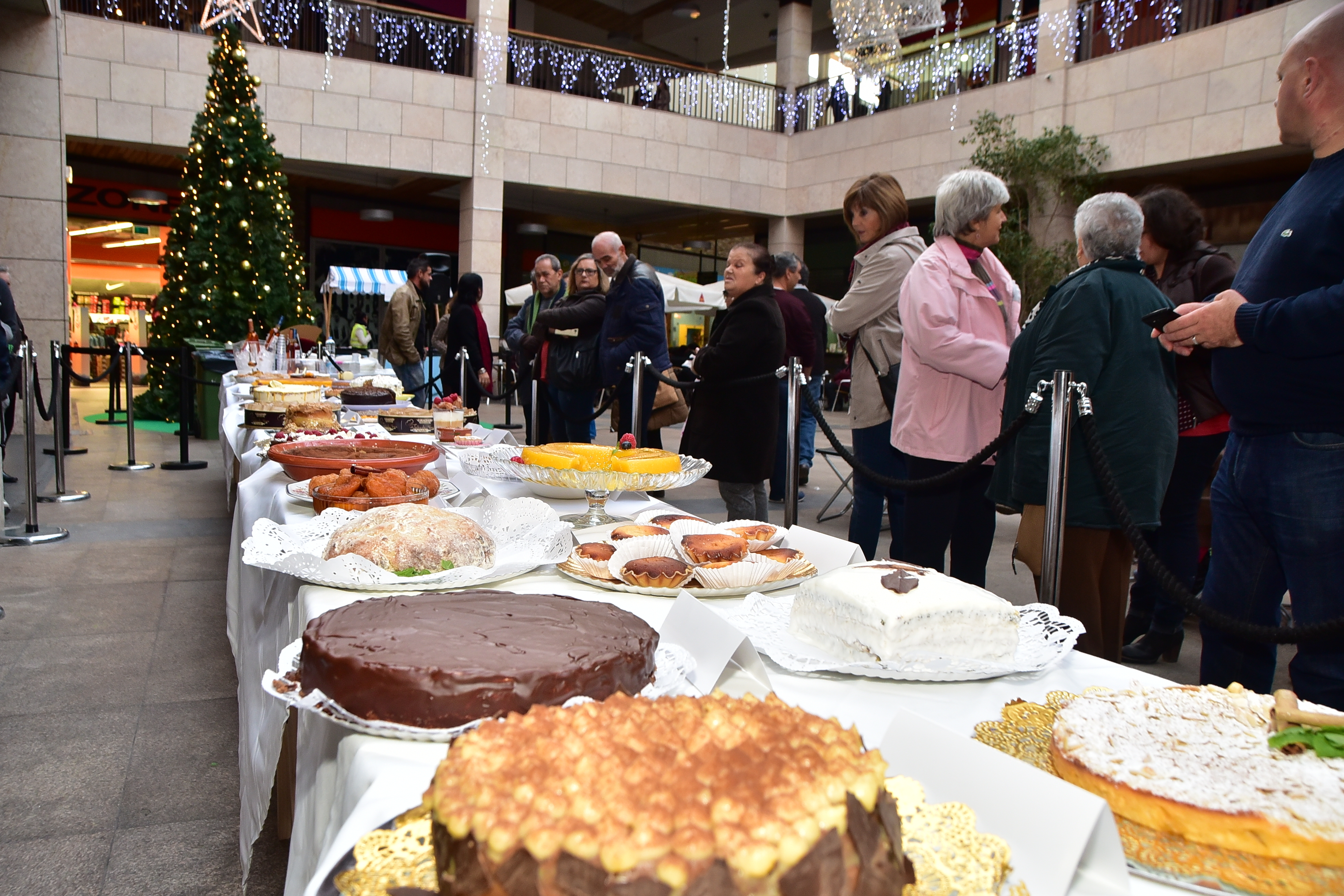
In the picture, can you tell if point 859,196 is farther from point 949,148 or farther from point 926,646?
point 949,148

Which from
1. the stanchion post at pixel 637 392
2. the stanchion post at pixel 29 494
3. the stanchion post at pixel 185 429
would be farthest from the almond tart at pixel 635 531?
the stanchion post at pixel 185 429

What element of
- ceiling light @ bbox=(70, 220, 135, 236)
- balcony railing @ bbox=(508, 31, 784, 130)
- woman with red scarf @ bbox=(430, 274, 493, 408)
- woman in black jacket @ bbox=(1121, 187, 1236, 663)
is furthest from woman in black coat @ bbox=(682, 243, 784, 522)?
ceiling light @ bbox=(70, 220, 135, 236)

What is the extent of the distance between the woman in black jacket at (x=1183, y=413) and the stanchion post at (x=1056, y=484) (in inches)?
42.1

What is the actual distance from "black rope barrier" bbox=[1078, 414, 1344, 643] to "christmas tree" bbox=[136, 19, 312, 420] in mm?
10435

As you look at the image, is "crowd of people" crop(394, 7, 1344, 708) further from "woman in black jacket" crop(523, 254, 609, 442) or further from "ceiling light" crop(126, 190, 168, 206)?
"ceiling light" crop(126, 190, 168, 206)

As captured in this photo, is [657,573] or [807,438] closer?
[657,573]

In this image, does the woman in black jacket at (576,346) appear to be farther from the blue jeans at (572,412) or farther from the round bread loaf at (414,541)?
the round bread loaf at (414,541)

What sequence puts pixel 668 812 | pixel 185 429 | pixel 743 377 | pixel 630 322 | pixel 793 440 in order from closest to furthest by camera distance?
1. pixel 668 812
2. pixel 793 440
3. pixel 743 377
4. pixel 630 322
5. pixel 185 429

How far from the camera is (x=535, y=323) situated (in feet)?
22.3

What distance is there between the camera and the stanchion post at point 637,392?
5.66 m

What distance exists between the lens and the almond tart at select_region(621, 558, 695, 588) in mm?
1558

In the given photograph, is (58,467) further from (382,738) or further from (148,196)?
(148,196)

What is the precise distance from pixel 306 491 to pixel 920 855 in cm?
190

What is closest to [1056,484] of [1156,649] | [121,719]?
[1156,649]
